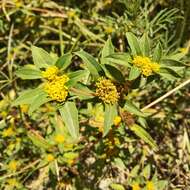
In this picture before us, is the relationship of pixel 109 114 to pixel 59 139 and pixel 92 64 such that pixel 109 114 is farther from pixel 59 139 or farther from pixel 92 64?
pixel 59 139

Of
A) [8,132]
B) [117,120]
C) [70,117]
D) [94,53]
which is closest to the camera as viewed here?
[70,117]

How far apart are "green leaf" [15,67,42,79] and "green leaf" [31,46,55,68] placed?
1.1 inches

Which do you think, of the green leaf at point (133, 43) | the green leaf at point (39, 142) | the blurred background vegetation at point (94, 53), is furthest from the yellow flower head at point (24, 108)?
the green leaf at point (133, 43)

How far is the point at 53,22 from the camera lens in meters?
2.26

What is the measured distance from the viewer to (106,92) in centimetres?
134

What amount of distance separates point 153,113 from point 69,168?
482 mm

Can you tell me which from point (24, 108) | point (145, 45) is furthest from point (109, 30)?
point (145, 45)

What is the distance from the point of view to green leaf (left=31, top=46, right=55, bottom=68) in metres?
1.36

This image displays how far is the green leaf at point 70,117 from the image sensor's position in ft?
4.09

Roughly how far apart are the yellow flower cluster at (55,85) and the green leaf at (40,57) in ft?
0.16

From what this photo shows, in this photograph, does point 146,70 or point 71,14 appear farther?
point 71,14

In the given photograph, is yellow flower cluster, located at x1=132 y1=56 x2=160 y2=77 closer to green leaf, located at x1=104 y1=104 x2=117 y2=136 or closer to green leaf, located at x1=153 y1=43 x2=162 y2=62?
green leaf, located at x1=153 y1=43 x2=162 y2=62

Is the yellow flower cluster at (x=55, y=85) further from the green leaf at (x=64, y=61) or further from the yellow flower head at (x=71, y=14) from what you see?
the yellow flower head at (x=71, y=14)

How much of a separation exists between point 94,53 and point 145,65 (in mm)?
812
